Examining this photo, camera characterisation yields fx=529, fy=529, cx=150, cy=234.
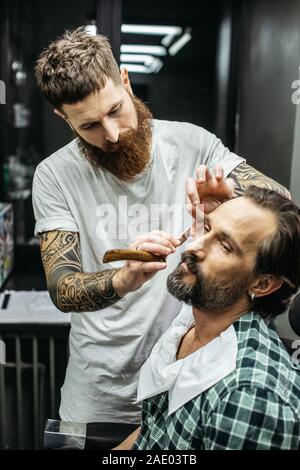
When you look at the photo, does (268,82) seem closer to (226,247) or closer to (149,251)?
(226,247)

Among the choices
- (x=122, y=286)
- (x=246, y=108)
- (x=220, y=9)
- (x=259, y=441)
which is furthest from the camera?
(x=220, y=9)

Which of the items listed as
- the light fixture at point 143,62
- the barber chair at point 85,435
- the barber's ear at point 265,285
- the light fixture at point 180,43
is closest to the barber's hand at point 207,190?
the barber's ear at point 265,285

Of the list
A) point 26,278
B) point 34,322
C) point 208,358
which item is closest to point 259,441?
point 208,358

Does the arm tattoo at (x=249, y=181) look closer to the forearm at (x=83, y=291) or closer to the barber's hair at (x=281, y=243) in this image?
the barber's hair at (x=281, y=243)

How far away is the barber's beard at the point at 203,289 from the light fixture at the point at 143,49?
2.47m

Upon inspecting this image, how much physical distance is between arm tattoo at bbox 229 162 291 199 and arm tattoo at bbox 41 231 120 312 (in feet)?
1.51

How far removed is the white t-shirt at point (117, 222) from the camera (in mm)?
1712

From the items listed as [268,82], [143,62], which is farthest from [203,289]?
[143,62]

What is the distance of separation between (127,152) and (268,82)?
1.46 metres

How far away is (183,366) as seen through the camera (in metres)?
1.54

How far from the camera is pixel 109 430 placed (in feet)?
5.76

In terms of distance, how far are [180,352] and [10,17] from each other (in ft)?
8.44

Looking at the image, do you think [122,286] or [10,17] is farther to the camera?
[10,17]

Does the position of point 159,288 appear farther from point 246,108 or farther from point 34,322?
point 246,108
